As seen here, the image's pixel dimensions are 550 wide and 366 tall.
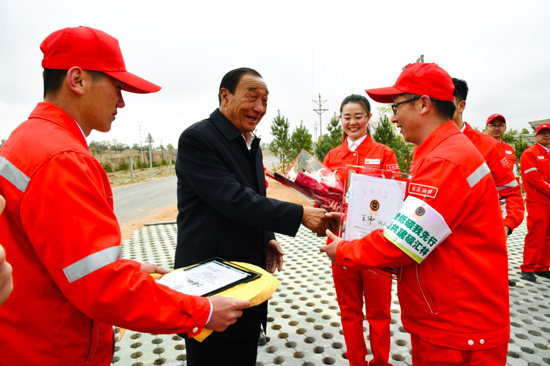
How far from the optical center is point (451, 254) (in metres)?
1.51

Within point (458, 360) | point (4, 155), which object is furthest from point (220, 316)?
point (458, 360)

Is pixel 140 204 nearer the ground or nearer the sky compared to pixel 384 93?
nearer the ground

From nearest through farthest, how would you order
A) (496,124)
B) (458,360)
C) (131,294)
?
1. (131,294)
2. (458,360)
3. (496,124)

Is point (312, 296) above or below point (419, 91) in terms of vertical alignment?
below

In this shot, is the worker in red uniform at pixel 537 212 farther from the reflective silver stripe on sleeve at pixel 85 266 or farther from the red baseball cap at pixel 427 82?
the reflective silver stripe on sleeve at pixel 85 266

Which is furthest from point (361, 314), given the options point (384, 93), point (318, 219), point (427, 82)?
point (427, 82)

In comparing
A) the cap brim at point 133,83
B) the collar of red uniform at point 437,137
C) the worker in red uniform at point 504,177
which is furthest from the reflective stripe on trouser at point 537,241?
the cap brim at point 133,83

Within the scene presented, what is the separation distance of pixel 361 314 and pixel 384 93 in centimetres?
186

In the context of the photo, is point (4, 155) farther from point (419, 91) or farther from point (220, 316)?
point (419, 91)

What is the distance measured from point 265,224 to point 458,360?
45.7 inches

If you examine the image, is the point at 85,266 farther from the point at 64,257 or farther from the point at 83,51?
the point at 83,51

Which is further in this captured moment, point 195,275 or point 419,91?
point 419,91

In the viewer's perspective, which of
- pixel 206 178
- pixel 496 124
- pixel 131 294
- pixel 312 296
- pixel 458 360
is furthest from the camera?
pixel 496 124

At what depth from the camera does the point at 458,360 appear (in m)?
1.49
